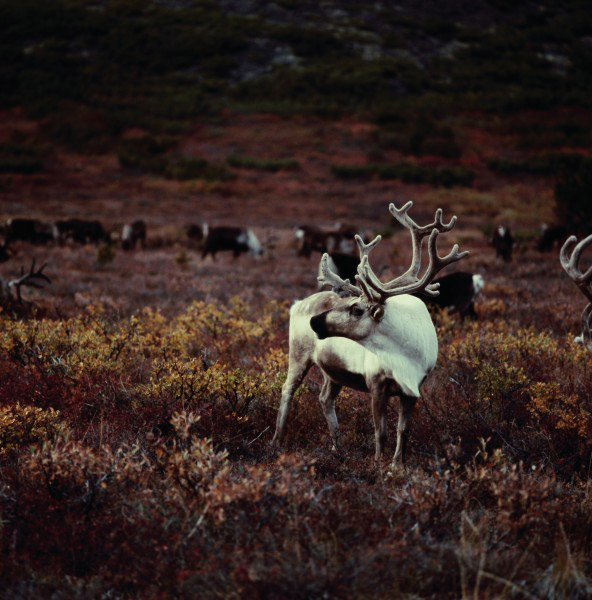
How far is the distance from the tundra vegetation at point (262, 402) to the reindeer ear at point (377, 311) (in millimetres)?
968

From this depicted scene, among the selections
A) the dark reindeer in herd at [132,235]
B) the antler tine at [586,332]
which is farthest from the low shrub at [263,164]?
the antler tine at [586,332]

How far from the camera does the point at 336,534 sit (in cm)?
314

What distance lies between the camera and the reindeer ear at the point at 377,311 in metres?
4.26

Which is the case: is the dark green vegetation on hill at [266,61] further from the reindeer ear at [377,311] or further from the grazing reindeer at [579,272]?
the grazing reindeer at [579,272]

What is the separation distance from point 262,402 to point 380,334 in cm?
163

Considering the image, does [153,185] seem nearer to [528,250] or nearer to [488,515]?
[528,250]

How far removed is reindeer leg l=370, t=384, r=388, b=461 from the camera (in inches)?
169

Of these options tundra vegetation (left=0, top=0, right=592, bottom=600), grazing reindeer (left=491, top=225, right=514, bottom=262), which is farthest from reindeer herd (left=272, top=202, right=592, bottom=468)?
grazing reindeer (left=491, top=225, right=514, bottom=262)

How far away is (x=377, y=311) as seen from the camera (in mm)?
4258

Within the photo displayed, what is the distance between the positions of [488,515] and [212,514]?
1482 millimetres

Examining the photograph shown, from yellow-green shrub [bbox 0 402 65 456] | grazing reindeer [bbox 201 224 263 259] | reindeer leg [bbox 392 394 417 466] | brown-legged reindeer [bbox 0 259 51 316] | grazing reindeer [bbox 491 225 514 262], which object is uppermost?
reindeer leg [bbox 392 394 417 466]

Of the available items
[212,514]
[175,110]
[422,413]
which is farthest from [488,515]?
[175,110]

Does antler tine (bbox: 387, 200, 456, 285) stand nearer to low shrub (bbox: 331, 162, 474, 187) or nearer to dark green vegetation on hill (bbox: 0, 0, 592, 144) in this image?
low shrub (bbox: 331, 162, 474, 187)

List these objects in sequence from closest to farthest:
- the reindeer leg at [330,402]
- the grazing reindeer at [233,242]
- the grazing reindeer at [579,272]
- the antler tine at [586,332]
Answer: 1. the grazing reindeer at [579,272]
2. the antler tine at [586,332]
3. the reindeer leg at [330,402]
4. the grazing reindeer at [233,242]
